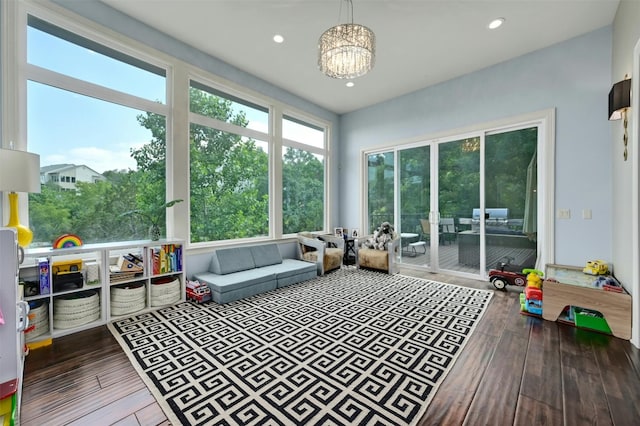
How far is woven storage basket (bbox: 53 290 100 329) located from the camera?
2.49 metres

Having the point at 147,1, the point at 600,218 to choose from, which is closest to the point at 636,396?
the point at 600,218

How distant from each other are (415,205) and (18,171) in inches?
208

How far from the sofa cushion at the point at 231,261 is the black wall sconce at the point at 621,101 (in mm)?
4549

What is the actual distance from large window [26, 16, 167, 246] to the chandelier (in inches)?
91.2

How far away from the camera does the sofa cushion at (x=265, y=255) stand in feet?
13.8

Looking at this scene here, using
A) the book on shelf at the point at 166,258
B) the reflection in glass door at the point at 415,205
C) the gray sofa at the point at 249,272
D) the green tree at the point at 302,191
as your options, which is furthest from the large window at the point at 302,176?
the book on shelf at the point at 166,258

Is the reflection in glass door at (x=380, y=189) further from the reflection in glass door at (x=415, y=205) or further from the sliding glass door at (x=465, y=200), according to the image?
the reflection in glass door at (x=415, y=205)

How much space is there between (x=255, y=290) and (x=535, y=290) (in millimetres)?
3354

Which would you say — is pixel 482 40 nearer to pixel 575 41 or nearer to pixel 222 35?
pixel 575 41

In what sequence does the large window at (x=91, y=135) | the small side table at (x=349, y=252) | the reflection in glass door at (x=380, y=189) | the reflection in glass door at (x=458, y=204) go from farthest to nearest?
1. the reflection in glass door at (x=380, y=189)
2. the small side table at (x=349, y=252)
3. the reflection in glass door at (x=458, y=204)
4. the large window at (x=91, y=135)

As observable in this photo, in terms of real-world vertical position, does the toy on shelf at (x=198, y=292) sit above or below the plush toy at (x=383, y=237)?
below

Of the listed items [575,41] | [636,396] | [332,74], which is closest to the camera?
[636,396]

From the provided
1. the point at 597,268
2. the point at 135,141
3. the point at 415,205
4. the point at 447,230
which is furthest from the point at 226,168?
the point at 597,268

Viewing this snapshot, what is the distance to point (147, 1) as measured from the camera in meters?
2.92
